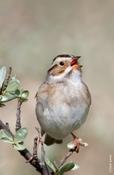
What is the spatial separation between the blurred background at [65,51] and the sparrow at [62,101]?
1155 millimetres

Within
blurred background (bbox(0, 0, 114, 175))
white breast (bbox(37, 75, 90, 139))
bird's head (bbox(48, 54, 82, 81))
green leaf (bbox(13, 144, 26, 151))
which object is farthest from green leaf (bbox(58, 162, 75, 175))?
blurred background (bbox(0, 0, 114, 175))

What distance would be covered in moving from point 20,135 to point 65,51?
221 inches

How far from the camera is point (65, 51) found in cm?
738

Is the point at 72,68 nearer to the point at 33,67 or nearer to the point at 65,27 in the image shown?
the point at 33,67

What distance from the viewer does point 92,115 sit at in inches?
243

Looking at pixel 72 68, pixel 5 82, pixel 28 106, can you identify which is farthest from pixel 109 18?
pixel 5 82

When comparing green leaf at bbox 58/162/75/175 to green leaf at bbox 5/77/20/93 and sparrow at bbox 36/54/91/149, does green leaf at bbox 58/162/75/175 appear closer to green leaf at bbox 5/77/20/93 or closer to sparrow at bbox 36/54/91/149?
green leaf at bbox 5/77/20/93

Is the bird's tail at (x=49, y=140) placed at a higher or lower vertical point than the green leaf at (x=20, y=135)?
lower

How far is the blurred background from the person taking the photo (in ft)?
18.5

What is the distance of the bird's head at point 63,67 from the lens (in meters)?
2.90

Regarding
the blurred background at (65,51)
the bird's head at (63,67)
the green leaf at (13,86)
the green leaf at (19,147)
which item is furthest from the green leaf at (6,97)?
the blurred background at (65,51)

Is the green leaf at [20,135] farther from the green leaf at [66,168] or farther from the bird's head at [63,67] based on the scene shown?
the bird's head at [63,67]

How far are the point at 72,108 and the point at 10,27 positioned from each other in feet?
17.9

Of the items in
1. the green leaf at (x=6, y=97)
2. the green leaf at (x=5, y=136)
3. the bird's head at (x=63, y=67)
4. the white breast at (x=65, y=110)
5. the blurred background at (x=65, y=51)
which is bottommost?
the blurred background at (x=65, y=51)
